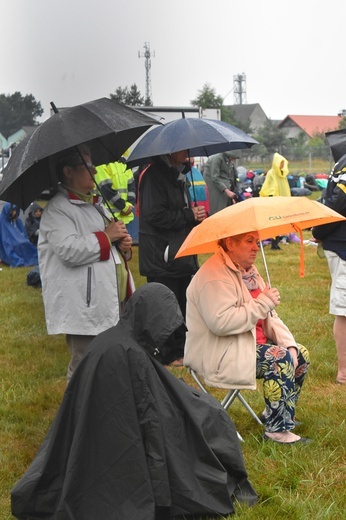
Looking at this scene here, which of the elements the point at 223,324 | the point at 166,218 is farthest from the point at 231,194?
the point at 223,324

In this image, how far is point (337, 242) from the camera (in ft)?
21.2

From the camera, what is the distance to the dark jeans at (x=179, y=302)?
752 cm

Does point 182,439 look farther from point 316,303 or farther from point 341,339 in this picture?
point 316,303

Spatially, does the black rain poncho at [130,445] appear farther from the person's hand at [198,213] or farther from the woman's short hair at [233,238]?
the person's hand at [198,213]

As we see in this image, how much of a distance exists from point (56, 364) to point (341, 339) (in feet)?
8.94

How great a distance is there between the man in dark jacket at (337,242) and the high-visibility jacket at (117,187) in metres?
3.60

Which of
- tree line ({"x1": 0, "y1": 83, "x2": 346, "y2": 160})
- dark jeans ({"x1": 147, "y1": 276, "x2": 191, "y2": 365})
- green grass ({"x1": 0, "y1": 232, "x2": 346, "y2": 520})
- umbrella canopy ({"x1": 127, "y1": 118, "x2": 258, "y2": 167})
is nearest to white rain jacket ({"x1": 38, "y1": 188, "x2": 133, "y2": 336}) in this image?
green grass ({"x1": 0, "y1": 232, "x2": 346, "y2": 520})

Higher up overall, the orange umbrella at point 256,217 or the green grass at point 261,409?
the orange umbrella at point 256,217

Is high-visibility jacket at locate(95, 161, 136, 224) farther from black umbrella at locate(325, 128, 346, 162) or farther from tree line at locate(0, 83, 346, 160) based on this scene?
tree line at locate(0, 83, 346, 160)

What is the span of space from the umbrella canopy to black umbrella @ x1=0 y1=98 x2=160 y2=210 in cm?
106

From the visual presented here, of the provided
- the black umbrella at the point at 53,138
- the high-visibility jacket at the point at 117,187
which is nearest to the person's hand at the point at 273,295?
the black umbrella at the point at 53,138

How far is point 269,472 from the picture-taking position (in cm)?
492

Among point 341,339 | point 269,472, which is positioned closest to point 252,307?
point 269,472

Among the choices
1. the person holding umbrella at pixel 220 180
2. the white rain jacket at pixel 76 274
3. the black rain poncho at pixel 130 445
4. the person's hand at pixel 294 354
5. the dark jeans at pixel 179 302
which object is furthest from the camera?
the person holding umbrella at pixel 220 180
